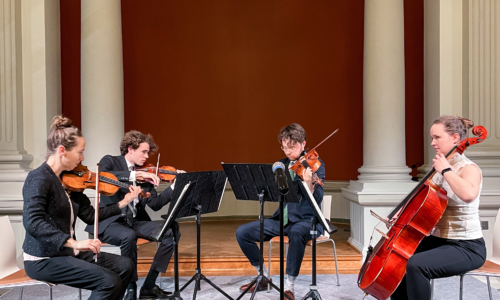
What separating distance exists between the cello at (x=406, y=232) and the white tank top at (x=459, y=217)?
0.08 meters

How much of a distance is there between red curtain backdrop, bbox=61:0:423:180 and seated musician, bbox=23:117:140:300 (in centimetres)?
404

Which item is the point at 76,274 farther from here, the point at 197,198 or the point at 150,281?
the point at 150,281

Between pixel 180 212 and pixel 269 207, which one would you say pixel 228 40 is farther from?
pixel 180 212

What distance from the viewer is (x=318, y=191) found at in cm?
342

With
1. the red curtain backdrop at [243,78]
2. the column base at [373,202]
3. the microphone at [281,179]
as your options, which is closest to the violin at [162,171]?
the microphone at [281,179]

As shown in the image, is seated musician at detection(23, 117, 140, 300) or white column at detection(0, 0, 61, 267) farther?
white column at detection(0, 0, 61, 267)

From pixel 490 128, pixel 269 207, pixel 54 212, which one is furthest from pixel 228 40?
pixel 54 212

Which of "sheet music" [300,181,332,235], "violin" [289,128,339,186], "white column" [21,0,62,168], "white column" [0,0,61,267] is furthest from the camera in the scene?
"white column" [21,0,62,168]

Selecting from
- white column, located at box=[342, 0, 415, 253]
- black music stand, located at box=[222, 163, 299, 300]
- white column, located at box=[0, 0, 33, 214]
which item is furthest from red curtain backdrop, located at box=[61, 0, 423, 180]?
black music stand, located at box=[222, 163, 299, 300]

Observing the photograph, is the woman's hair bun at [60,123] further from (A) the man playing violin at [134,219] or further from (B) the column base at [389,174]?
(B) the column base at [389,174]

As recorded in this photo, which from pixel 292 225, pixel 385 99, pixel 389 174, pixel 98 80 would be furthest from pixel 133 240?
pixel 385 99

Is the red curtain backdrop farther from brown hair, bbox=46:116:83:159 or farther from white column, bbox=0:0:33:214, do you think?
brown hair, bbox=46:116:83:159

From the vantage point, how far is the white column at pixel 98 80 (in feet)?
14.9

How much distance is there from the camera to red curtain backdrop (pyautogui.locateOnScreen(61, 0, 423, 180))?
651 cm
